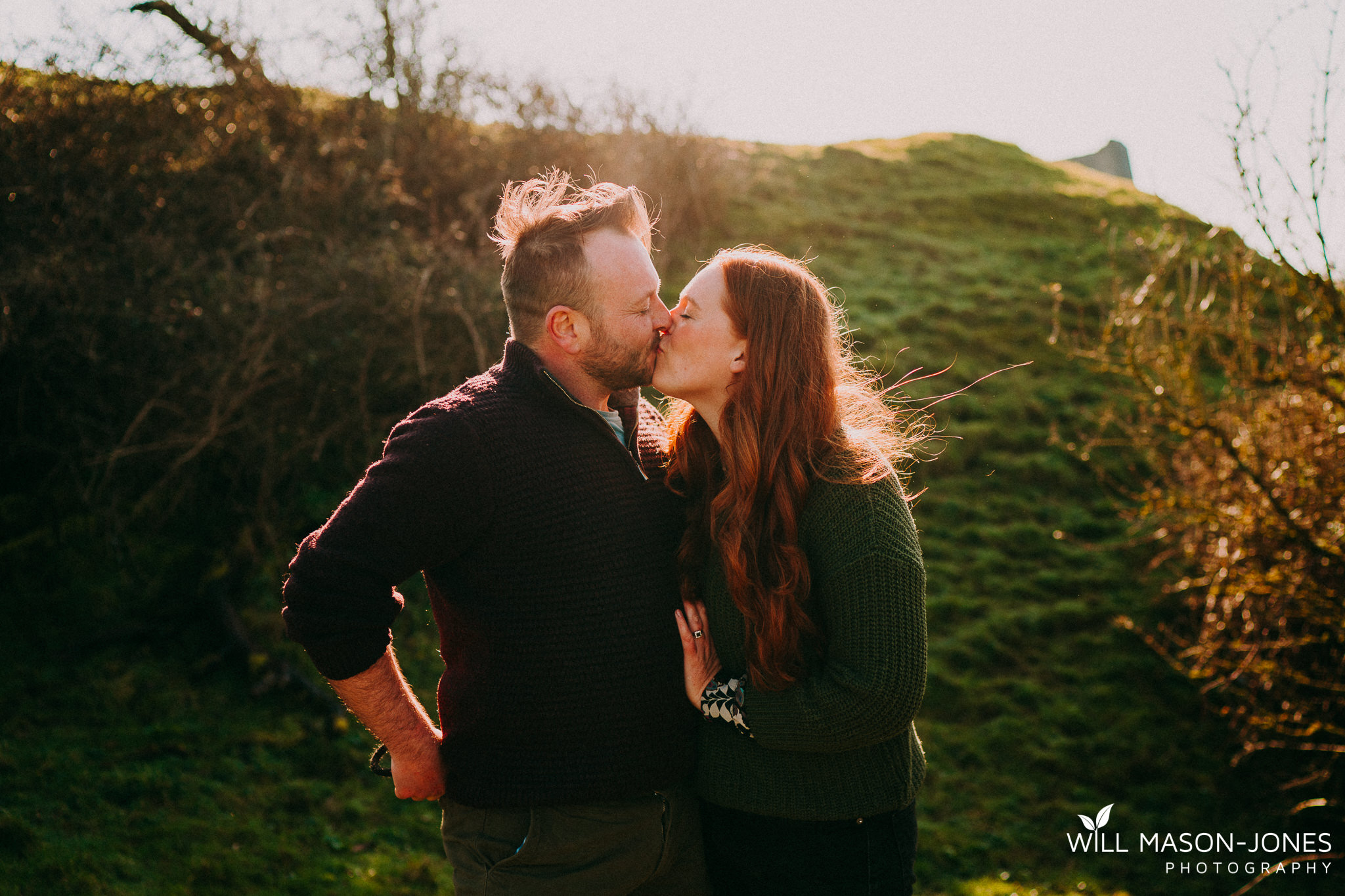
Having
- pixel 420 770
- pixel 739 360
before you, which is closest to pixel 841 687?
pixel 739 360

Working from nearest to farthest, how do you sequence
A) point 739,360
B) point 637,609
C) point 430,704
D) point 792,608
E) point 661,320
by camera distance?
1. point 792,608
2. point 637,609
3. point 739,360
4. point 661,320
5. point 430,704

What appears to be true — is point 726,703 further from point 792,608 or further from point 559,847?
point 559,847

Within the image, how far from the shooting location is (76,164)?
19.7ft

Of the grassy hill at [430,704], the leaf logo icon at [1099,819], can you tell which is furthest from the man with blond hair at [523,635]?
the leaf logo icon at [1099,819]

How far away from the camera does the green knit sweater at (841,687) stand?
6.47 ft

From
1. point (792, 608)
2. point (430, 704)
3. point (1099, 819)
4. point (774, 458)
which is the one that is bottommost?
point (1099, 819)

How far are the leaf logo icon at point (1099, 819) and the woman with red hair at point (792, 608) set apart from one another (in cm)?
363

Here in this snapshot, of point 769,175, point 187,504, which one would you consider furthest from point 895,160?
point 187,504

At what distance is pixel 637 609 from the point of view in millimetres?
2189

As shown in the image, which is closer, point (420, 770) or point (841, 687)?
point (841, 687)

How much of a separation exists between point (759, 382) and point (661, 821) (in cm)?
123

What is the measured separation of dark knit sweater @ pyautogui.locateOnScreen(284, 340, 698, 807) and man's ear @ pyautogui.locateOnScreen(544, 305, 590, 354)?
0.17 m

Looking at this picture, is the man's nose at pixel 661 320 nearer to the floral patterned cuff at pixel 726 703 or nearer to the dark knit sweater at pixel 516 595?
the dark knit sweater at pixel 516 595

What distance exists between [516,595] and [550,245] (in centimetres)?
104
